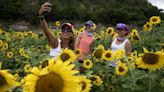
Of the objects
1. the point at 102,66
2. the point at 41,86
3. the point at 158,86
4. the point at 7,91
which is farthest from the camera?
the point at 102,66

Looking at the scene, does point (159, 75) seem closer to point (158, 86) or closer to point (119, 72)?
point (158, 86)

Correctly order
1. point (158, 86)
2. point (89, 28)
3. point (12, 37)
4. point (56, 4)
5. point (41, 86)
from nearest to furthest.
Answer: point (41, 86) < point (158, 86) < point (89, 28) < point (12, 37) < point (56, 4)

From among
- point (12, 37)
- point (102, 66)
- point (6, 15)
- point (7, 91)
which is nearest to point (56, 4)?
point (6, 15)

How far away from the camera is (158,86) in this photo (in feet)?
10.8

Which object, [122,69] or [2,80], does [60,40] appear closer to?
[122,69]

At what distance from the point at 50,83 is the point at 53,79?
44mm

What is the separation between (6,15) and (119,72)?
19.7m

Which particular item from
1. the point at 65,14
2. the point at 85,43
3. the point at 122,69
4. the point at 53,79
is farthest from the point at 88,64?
the point at 65,14

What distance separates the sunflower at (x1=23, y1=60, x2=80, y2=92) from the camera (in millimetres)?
1960

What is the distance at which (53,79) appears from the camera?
78.4 inches

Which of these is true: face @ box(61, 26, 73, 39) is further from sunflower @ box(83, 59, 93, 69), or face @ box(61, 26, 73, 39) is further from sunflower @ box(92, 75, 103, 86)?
sunflower @ box(92, 75, 103, 86)

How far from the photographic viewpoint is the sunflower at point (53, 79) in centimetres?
196

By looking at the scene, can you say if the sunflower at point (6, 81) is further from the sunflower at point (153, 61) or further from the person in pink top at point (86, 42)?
the person in pink top at point (86, 42)

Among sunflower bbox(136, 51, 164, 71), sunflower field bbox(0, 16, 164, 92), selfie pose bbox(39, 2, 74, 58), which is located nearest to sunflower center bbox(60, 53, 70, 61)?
sunflower field bbox(0, 16, 164, 92)
